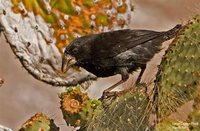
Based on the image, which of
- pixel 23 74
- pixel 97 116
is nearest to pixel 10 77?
pixel 23 74

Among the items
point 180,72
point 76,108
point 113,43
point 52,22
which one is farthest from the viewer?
point 52,22

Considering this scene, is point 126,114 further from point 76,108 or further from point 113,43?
point 113,43

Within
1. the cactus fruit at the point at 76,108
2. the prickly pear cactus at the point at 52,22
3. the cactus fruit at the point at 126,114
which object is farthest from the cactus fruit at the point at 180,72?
the prickly pear cactus at the point at 52,22

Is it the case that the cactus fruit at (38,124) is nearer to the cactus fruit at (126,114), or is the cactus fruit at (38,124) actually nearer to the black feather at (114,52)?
the cactus fruit at (126,114)

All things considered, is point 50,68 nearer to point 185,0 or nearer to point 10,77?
point 10,77

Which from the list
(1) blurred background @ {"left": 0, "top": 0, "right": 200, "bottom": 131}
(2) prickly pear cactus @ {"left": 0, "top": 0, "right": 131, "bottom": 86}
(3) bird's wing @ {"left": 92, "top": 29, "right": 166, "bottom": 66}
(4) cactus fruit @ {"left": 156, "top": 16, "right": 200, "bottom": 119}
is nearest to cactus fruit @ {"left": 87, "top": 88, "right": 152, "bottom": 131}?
(4) cactus fruit @ {"left": 156, "top": 16, "right": 200, "bottom": 119}

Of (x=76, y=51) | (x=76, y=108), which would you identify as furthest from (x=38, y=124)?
(x=76, y=51)
